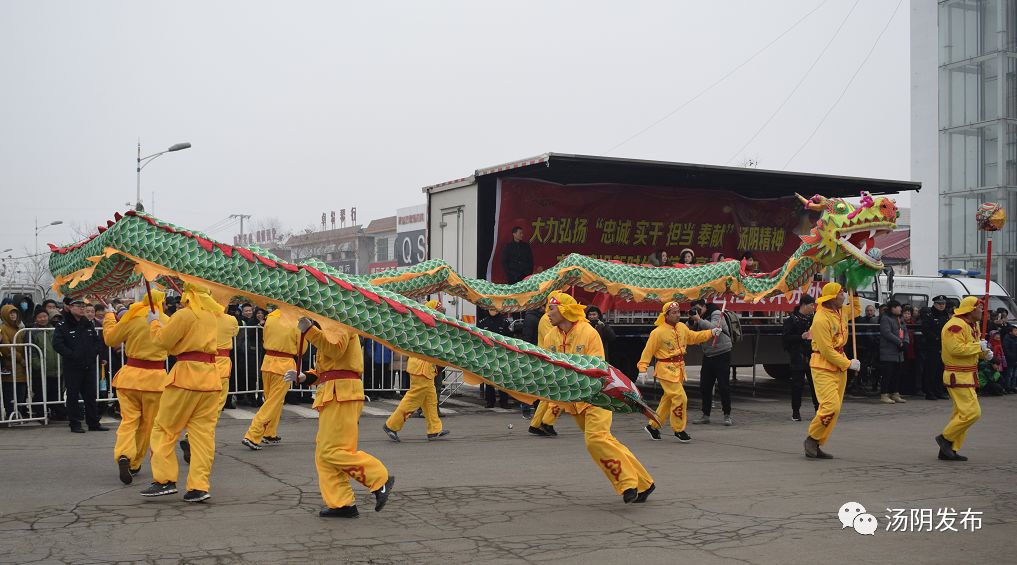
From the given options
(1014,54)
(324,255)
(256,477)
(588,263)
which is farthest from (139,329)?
(324,255)

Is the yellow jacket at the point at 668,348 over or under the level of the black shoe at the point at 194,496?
over

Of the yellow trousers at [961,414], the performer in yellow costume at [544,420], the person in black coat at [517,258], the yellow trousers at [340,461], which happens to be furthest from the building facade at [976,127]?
the yellow trousers at [340,461]

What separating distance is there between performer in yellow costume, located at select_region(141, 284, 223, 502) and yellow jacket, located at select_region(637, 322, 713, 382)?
5517mm

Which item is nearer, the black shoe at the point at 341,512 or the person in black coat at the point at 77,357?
the black shoe at the point at 341,512

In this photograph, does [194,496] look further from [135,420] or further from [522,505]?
[522,505]

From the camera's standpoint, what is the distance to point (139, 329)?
8.14 meters

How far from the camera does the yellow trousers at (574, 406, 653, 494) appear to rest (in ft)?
23.5

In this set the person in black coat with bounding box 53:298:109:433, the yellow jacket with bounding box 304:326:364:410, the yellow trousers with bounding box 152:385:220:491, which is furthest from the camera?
the person in black coat with bounding box 53:298:109:433

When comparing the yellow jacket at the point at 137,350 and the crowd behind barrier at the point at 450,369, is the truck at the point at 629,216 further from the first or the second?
the yellow jacket at the point at 137,350

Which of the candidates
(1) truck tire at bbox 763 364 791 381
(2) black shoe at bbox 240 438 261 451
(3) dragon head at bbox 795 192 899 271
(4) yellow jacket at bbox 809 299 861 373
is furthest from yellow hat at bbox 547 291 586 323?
(1) truck tire at bbox 763 364 791 381

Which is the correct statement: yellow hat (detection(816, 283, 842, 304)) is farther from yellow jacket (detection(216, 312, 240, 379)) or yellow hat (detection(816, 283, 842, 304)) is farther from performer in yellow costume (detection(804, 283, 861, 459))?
yellow jacket (detection(216, 312, 240, 379))

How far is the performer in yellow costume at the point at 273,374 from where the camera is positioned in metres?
10.2

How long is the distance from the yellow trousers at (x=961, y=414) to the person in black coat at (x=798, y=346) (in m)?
3.78

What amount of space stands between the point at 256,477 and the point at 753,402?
32.5ft
